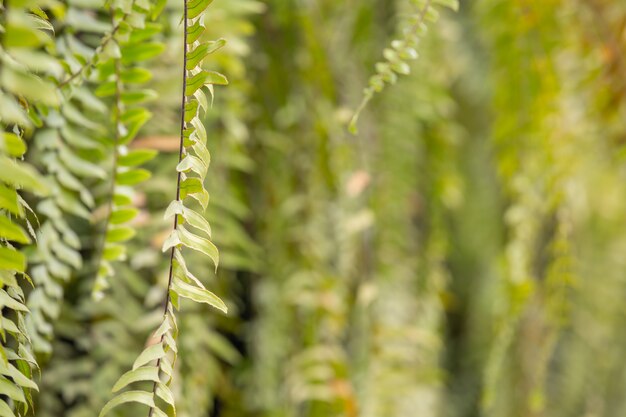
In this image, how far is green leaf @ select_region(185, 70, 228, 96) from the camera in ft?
1.28

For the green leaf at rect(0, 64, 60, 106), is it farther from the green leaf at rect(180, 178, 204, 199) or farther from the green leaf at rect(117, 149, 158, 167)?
the green leaf at rect(117, 149, 158, 167)

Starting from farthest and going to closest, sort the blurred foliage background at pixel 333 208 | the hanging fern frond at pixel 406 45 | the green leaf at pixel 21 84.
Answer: the blurred foliage background at pixel 333 208
the hanging fern frond at pixel 406 45
the green leaf at pixel 21 84

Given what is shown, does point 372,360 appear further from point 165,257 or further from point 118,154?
point 118,154

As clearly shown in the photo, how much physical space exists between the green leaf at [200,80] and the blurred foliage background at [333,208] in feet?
0.92

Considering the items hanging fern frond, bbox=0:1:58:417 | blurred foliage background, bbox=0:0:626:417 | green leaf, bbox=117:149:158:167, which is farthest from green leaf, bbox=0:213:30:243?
blurred foliage background, bbox=0:0:626:417

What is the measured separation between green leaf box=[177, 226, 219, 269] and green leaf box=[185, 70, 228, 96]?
0.09 meters

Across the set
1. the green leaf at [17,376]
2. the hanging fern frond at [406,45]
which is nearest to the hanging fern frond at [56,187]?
the green leaf at [17,376]

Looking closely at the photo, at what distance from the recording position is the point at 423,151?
44.4 inches

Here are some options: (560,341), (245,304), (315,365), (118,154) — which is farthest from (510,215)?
(560,341)

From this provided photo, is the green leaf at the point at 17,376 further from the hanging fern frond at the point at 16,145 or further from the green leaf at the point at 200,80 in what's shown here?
the green leaf at the point at 200,80

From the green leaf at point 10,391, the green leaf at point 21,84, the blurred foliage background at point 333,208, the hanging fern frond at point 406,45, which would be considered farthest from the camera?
the blurred foliage background at point 333,208

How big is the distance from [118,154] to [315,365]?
1.51ft

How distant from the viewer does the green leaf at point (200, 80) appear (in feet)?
1.28

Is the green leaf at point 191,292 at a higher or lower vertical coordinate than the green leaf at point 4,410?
higher
